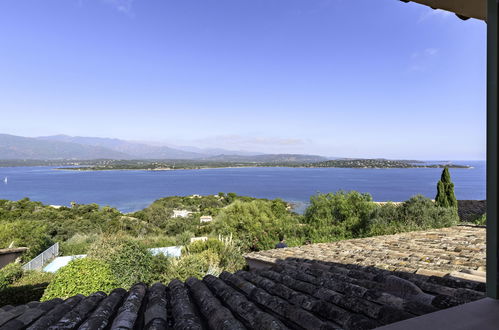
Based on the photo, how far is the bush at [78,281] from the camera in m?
6.36

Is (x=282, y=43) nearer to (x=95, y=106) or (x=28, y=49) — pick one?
(x=28, y=49)

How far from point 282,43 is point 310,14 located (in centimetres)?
566

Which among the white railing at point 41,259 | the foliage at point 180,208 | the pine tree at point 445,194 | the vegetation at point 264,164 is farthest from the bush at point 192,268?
the vegetation at point 264,164

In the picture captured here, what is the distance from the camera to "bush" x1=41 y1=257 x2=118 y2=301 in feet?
20.9

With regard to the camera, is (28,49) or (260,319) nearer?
(260,319)

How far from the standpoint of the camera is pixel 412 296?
221 centimetres

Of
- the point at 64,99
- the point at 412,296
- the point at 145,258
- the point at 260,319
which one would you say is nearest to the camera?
the point at 260,319

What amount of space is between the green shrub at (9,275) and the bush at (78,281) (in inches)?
165

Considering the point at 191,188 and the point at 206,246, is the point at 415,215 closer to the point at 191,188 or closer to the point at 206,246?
the point at 206,246

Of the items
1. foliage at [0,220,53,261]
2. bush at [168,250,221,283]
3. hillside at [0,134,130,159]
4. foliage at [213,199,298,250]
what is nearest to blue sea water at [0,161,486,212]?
hillside at [0,134,130,159]

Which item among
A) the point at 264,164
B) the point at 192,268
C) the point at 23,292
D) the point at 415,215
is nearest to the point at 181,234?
the point at 23,292

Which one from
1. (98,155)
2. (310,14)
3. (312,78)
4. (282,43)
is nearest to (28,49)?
(282,43)

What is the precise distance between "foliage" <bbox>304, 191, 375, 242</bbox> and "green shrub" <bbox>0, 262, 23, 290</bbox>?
13684 mm

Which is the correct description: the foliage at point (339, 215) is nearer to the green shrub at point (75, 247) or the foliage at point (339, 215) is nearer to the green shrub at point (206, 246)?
the green shrub at point (206, 246)
